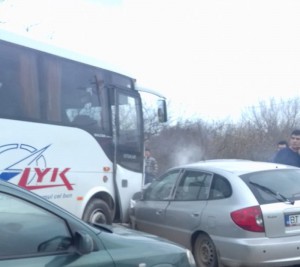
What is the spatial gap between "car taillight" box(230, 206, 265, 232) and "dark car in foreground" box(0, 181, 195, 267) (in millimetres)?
2575

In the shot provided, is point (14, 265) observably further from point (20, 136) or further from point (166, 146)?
point (166, 146)

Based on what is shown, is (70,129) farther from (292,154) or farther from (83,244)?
(83,244)

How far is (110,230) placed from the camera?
164 inches

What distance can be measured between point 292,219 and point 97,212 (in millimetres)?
3603

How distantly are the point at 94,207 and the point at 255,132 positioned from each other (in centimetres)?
2152

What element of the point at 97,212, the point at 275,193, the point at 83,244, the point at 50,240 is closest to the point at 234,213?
the point at 275,193

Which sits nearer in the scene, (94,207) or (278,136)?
(94,207)

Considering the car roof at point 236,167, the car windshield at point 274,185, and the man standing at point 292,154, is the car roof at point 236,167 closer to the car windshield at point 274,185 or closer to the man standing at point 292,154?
the car windshield at point 274,185

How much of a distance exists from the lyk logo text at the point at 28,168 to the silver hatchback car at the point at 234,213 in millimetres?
1688

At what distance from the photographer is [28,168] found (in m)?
7.19

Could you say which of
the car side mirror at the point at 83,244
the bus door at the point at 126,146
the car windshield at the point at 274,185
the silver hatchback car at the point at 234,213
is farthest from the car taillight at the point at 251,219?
the bus door at the point at 126,146

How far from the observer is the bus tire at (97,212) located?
8577 mm

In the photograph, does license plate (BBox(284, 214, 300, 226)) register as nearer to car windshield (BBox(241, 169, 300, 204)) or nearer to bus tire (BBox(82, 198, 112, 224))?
car windshield (BBox(241, 169, 300, 204))

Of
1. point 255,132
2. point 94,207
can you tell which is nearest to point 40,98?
point 94,207
